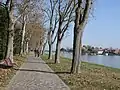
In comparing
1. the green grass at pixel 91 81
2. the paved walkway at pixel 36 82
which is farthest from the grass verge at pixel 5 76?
the green grass at pixel 91 81

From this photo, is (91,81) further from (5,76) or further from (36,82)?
(5,76)

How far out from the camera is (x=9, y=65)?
2417 cm

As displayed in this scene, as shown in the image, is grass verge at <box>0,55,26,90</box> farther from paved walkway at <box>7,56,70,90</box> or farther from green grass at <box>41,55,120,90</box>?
green grass at <box>41,55,120,90</box>

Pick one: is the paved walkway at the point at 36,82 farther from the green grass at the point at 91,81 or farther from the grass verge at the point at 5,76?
the green grass at the point at 91,81

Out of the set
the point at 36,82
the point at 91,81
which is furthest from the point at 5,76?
the point at 91,81

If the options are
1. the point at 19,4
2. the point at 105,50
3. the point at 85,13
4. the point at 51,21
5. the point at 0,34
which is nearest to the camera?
the point at 85,13

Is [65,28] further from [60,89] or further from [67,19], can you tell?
[60,89]

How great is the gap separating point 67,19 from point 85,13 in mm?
18519

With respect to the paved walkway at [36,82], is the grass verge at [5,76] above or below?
above

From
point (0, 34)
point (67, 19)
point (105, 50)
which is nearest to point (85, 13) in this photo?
point (67, 19)

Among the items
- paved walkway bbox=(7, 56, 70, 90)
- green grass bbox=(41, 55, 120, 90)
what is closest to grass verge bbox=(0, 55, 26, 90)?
paved walkway bbox=(7, 56, 70, 90)

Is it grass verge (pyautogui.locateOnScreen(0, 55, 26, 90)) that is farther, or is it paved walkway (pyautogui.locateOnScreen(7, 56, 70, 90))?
grass verge (pyautogui.locateOnScreen(0, 55, 26, 90))

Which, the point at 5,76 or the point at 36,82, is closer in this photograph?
the point at 36,82

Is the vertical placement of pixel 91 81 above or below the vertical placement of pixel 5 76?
below
